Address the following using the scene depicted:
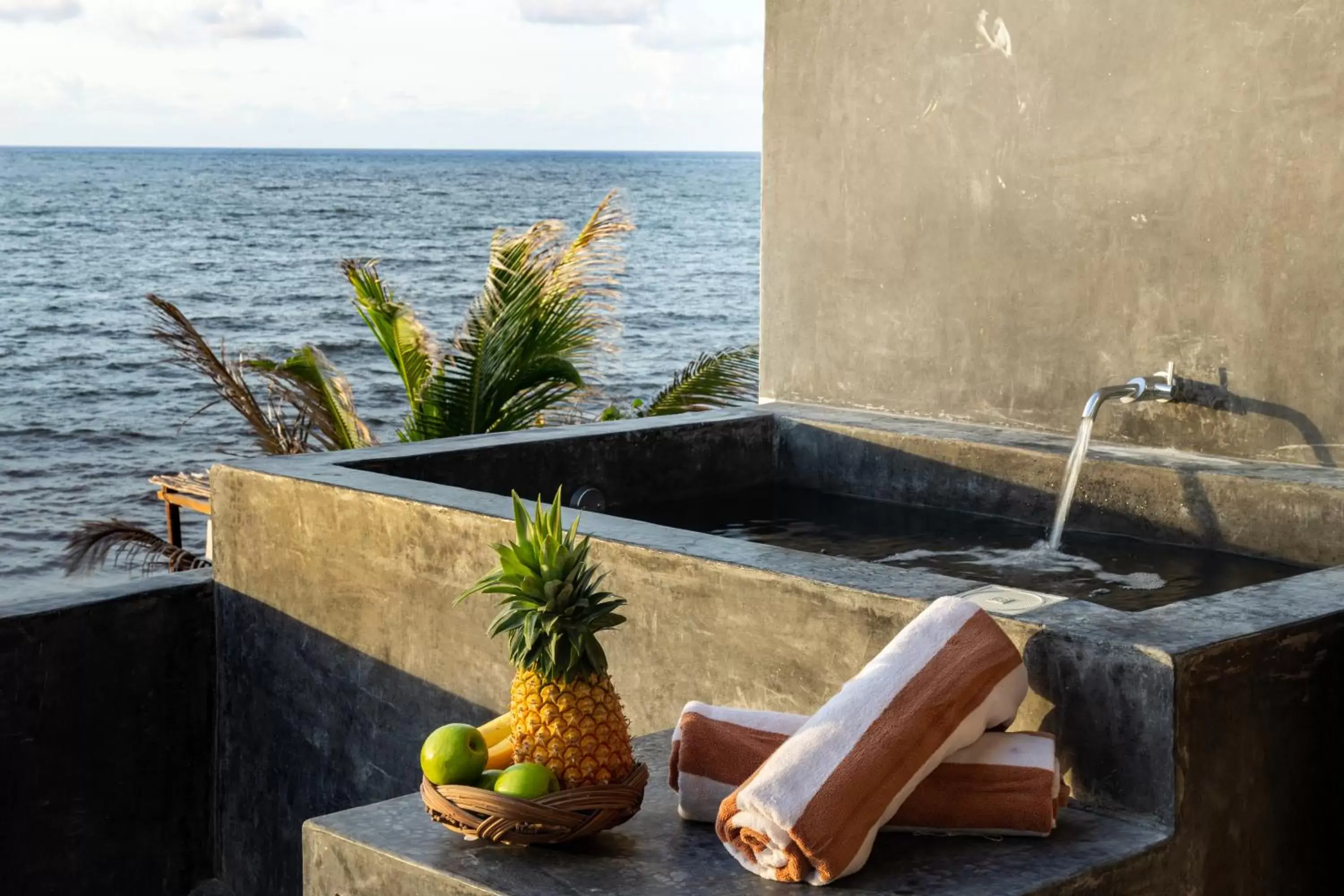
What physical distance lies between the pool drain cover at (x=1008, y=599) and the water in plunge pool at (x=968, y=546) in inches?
42.9

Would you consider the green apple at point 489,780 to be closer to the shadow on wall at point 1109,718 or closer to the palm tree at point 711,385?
the shadow on wall at point 1109,718

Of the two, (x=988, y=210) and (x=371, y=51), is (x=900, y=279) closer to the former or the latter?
(x=988, y=210)

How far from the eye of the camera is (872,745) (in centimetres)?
243

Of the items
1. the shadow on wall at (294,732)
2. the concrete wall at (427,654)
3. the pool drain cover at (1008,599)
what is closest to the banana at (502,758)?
the concrete wall at (427,654)

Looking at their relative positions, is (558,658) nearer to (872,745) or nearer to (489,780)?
(489,780)

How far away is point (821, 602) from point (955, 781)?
23.8 inches

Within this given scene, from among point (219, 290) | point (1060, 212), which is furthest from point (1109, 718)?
point (219, 290)

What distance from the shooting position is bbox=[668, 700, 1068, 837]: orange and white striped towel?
252 centimetres

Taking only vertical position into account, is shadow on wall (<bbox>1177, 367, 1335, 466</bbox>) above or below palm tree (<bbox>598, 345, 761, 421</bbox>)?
above

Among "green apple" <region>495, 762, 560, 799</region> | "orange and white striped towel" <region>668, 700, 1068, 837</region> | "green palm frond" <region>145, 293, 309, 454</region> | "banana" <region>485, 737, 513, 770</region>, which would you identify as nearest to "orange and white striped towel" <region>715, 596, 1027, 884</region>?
"orange and white striped towel" <region>668, 700, 1068, 837</region>

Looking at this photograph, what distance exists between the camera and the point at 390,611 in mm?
4191

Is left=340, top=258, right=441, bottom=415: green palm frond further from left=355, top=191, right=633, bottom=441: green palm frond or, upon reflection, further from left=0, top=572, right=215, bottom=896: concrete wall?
left=0, top=572, right=215, bottom=896: concrete wall

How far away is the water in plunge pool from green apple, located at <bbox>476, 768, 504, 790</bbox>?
204 cm

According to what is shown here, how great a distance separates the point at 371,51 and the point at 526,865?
6506 centimetres
